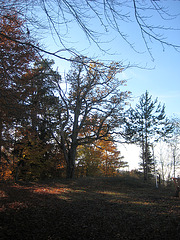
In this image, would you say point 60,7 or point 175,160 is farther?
point 175,160

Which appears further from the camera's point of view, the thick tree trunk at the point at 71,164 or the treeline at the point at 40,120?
the thick tree trunk at the point at 71,164

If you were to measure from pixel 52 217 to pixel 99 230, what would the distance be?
1436 millimetres

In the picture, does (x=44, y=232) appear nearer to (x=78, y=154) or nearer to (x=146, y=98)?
(x=146, y=98)

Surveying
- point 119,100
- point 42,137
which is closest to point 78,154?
point 42,137

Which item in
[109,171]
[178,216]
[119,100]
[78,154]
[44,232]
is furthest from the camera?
[109,171]

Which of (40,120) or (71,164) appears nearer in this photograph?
(40,120)

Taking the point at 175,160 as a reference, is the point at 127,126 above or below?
above

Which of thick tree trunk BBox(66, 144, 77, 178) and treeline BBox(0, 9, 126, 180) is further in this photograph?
thick tree trunk BBox(66, 144, 77, 178)

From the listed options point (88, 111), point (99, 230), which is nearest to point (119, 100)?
point (88, 111)

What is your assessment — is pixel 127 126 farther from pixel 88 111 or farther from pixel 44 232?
pixel 44 232

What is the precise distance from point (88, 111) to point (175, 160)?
789 inches

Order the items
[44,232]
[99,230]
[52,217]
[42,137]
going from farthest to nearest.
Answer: [42,137] → [52,217] → [99,230] → [44,232]

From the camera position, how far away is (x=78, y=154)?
26.5 metres

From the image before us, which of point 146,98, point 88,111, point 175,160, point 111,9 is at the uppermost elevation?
point 146,98
